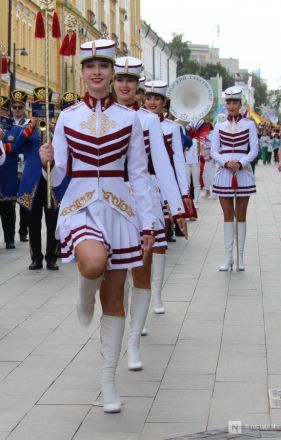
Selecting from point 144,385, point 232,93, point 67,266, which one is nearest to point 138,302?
point 144,385

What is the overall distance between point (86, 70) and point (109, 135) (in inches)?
16.0

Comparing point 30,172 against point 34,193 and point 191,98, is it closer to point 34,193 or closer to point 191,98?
point 34,193

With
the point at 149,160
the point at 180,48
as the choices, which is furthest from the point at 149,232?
the point at 180,48

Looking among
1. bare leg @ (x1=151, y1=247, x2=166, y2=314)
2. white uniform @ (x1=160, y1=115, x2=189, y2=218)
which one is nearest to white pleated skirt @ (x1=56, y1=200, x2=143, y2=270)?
bare leg @ (x1=151, y1=247, x2=166, y2=314)

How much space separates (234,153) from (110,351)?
623 centimetres

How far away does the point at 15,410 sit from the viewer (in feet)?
20.1

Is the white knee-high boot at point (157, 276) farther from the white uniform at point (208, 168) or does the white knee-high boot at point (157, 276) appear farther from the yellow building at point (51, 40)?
the yellow building at point (51, 40)

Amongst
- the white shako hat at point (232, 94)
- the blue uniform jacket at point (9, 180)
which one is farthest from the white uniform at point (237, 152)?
the blue uniform jacket at point (9, 180)

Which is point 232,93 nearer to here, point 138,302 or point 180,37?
point 138,302

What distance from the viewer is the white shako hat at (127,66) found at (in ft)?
24.0

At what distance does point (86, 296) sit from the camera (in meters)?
5.98

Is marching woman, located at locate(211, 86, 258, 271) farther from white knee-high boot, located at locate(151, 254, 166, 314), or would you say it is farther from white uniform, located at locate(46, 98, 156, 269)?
white uniform, located at locate(46, 98, 156, 269)

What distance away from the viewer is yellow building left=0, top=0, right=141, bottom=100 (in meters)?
43.1

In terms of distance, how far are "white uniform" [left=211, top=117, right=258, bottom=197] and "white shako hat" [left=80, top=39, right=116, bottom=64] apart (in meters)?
5.82
